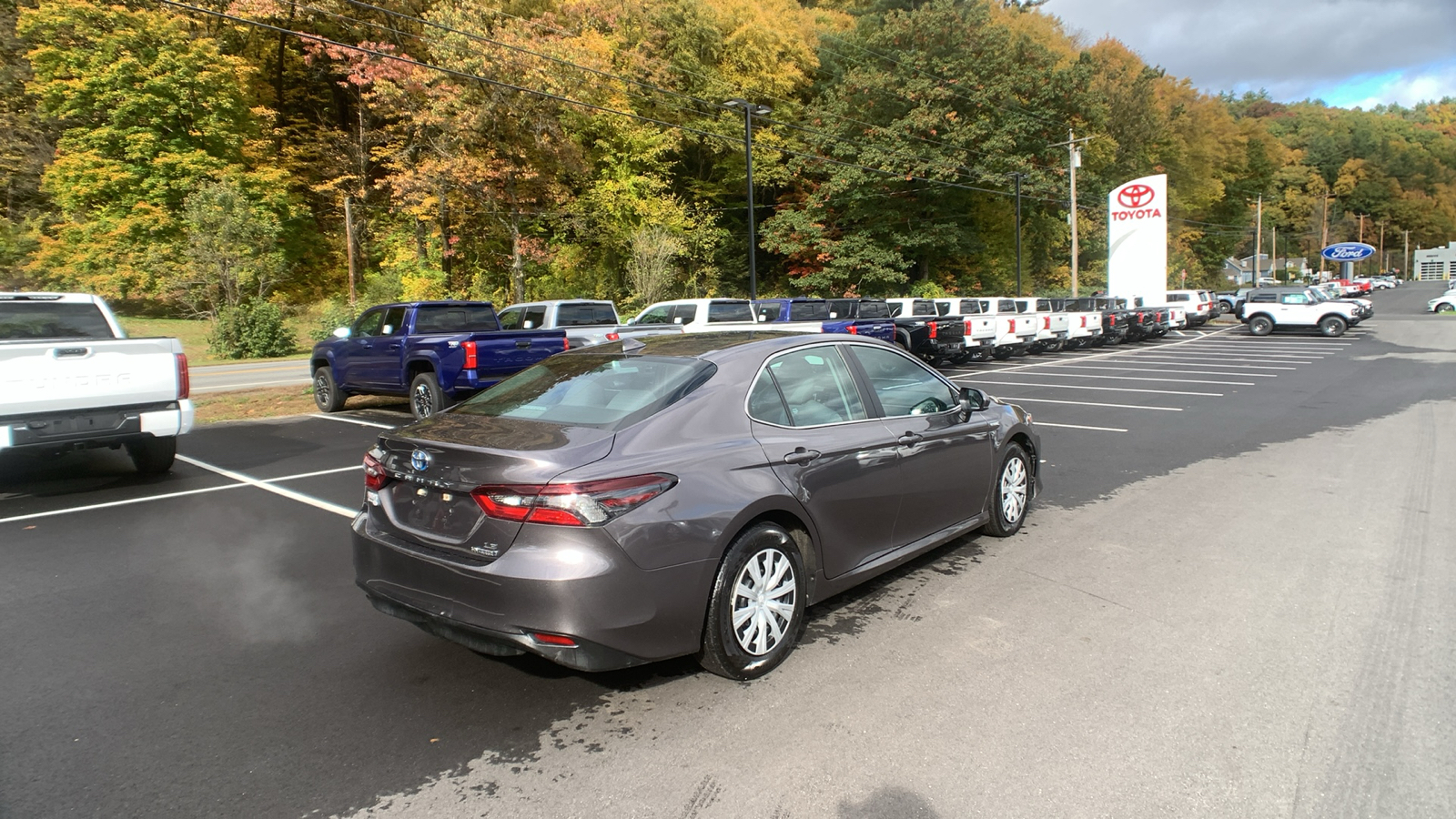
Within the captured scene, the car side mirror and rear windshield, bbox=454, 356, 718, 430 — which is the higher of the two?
rear windshield, bbox=454, 356, 718, 430

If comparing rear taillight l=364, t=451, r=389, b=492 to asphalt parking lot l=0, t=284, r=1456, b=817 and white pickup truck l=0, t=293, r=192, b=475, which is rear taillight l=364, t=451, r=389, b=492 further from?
white pickup truck l=0, t=293, r=192, b=475

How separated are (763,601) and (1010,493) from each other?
283 centimetres

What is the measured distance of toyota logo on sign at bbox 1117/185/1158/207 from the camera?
3791 cm

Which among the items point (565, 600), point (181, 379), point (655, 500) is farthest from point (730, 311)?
point (565, 600)

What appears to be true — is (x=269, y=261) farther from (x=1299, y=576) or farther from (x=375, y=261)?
(x=1299, y=576)

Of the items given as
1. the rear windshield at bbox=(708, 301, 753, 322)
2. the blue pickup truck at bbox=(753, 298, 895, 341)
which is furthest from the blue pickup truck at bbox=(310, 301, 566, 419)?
the blue pickup truck at bbox=(753, 298, 895, 341)

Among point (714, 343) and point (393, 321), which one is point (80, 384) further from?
point (714, 343)

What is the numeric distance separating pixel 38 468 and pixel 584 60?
24.9 m

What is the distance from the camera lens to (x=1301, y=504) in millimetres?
6621

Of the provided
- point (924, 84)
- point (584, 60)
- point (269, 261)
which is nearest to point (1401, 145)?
point (924, 84)

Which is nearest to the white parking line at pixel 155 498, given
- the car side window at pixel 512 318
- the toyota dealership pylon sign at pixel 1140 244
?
the car side window at pixel 512 318

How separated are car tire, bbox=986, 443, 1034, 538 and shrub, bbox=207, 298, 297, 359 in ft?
88.5

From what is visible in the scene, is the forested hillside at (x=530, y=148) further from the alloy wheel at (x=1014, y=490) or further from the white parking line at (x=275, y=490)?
the alloy wheel at (x=1014, y=490)

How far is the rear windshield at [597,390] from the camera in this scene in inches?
143
